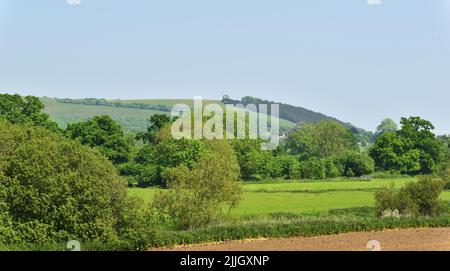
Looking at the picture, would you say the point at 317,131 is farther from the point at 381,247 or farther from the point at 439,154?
the point at 381,247

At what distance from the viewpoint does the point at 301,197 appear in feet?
163

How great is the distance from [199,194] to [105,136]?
122 ft

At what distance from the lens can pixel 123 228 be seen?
26.2 metres

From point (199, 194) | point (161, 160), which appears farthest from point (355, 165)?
point (199, 194)

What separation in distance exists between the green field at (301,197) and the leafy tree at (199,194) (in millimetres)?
4083

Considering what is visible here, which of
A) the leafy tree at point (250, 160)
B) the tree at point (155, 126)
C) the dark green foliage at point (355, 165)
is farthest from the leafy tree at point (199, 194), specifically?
the tree at point (155, 126)

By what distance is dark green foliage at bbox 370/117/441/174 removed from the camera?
2842 inches

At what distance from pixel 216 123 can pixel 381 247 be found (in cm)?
5271

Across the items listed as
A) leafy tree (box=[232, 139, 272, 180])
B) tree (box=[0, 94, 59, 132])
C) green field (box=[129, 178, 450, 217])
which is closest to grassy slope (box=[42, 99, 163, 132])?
tree (box=[0, 94, 59, 132])

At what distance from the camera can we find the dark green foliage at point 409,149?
72.2m

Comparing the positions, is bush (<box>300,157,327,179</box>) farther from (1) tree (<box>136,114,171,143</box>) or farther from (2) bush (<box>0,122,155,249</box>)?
(2) bush (<box>0,122,155,249</box>)

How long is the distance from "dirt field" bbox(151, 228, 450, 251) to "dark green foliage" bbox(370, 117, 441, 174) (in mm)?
43462
